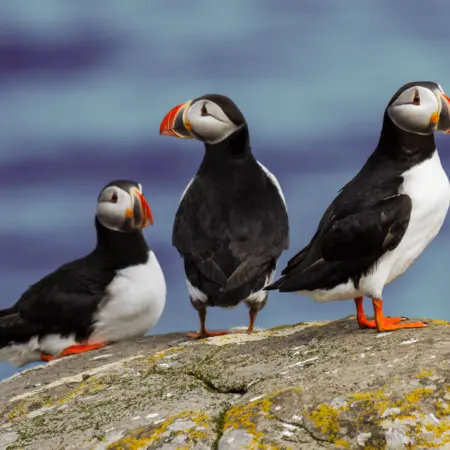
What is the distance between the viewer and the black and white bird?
7.53 metres

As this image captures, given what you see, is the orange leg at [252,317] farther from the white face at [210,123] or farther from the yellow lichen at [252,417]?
the yellow lichen at [252,417]

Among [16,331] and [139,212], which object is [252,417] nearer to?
[139,212]

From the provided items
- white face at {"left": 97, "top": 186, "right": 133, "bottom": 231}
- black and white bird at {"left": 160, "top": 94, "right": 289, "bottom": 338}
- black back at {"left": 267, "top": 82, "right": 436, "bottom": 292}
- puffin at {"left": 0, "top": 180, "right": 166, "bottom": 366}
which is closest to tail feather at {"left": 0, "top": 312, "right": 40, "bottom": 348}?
puffin at {"left": 0, "top": 180, "right": 166, "bottom": 366}

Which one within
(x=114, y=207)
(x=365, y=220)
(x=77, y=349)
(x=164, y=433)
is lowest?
(x=164, y=433)

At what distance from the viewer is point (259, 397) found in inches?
183

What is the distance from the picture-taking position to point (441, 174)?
20.7 feet

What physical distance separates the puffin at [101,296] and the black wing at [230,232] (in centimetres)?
90

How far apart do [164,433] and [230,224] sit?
3438 millimetres

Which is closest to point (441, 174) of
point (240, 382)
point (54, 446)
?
point (240, 382)

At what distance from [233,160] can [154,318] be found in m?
1.64

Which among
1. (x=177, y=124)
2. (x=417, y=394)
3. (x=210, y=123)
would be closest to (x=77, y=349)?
(x=177, y=124)

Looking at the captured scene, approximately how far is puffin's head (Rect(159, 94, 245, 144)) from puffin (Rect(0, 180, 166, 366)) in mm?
730

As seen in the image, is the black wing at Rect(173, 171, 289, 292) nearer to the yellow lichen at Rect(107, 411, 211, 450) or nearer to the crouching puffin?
the crouching puffin

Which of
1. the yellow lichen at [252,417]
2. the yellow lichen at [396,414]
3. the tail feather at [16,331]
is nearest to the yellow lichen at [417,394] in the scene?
the yellow lichen at [396,414]
